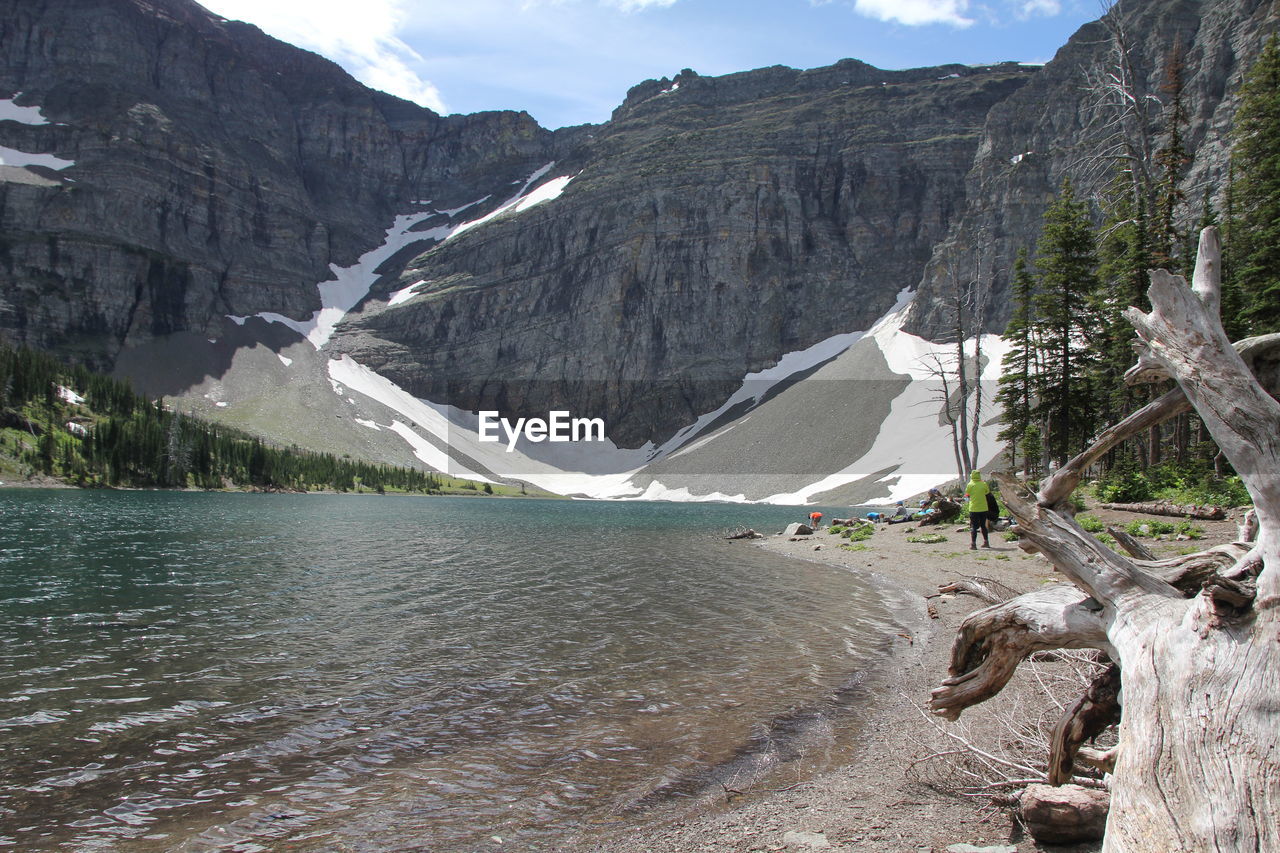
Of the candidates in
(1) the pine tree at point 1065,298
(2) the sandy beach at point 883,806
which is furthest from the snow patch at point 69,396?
(2) the sandy beach at point 883,806

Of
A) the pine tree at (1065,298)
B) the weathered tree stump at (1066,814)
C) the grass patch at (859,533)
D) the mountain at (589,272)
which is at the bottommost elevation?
the grass patch at (859,533)

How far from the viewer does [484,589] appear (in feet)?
64.5

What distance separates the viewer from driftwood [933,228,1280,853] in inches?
133

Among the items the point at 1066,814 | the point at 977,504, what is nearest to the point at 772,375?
the point at 977,504

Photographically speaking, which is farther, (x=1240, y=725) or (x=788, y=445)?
(x=788, y=445)

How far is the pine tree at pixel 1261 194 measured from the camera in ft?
89.9

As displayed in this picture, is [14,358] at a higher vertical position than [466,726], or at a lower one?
higher

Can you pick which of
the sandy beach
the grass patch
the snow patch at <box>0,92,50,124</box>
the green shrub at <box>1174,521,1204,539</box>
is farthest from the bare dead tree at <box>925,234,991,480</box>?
the snow patch at <box>0,92,50,124</box>

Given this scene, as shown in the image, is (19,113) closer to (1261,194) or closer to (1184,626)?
(1261,194)

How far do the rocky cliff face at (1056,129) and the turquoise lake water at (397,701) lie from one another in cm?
9379

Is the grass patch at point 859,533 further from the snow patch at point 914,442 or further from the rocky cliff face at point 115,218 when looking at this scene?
the rocky cliff face at point 115,218

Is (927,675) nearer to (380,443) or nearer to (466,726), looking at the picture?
(466,726)

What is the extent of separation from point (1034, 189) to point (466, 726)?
5640 inches

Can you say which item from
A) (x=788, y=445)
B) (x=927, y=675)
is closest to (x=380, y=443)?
(x=788, y=445)
